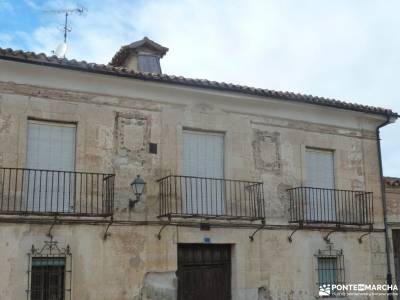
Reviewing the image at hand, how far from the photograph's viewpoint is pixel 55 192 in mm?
11273

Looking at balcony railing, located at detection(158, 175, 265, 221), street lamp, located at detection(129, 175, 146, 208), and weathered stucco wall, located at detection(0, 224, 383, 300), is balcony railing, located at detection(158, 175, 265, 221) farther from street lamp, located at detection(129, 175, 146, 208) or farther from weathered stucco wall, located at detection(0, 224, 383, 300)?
street lamp, located at detection(129, 175, 146, 208)

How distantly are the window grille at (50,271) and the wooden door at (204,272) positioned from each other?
7.99ft

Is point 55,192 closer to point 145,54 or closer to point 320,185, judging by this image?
point 145,54

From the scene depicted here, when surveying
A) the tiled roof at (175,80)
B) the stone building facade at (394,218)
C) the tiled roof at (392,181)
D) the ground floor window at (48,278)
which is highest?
the tiled roof at (175,80)

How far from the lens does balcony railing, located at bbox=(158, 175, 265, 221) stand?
12.2m

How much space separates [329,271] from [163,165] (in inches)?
193

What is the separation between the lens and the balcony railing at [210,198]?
12.2 m

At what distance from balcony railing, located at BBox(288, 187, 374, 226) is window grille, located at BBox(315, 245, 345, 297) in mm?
797

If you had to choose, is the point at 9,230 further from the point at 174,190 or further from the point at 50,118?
the point at 174,190

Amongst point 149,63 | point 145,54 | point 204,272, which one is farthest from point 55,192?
point 145,54

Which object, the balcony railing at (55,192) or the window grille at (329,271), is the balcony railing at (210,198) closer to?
the balcony railing at (55,192)

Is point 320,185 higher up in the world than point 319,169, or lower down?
lower down

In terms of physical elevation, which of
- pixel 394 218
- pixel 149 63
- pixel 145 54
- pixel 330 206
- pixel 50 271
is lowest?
pixel 50 271

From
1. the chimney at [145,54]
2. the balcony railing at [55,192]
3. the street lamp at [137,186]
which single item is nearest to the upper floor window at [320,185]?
the street lamp at [137,186]
